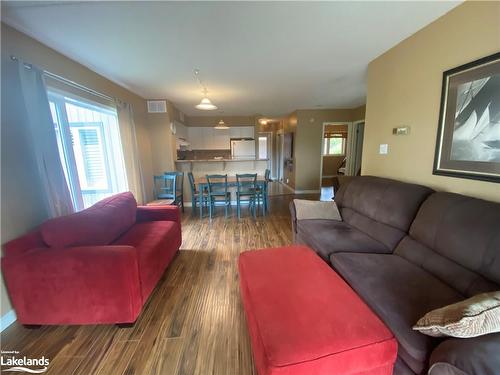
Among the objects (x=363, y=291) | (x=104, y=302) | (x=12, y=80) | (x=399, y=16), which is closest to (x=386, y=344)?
(x=363, y=291)

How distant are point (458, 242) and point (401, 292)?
0.54 meters

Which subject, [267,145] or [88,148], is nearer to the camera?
[88,148]

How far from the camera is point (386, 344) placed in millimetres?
1011

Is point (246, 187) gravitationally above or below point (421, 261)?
above

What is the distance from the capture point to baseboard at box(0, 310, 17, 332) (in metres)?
1.62

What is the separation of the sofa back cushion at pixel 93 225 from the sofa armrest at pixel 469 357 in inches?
94.9

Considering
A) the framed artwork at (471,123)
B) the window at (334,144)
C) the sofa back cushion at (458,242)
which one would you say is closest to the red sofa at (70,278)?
the sofa back cushion at (458,242)

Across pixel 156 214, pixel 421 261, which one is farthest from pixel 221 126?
pixel 421 261

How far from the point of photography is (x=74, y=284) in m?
1.55

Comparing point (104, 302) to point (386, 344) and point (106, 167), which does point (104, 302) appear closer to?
point (386, 344)

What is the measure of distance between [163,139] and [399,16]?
4366mm

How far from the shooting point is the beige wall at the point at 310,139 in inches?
234

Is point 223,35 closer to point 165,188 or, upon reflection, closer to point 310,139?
point 165,188

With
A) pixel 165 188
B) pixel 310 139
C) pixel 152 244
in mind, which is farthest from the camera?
pixel 310 139
